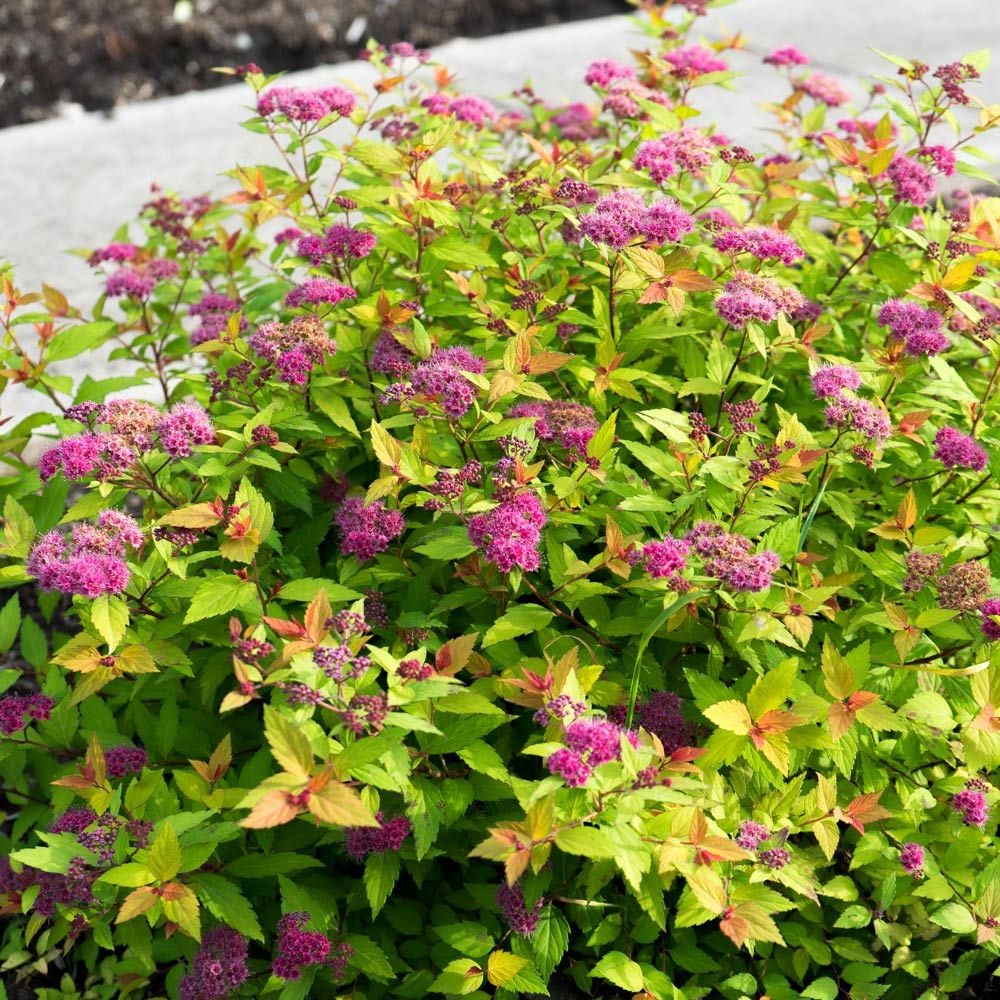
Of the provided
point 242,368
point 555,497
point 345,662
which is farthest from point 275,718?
point 242,368

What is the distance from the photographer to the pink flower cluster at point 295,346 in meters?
1.85

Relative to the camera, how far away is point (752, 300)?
71.1 inches

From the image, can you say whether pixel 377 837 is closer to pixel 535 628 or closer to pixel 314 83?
pixel 535 628

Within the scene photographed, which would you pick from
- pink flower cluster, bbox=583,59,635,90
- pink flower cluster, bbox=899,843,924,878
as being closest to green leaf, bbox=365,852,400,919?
pink flower cluster, bbox=899,843,924,878

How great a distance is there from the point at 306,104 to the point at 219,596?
1113mm

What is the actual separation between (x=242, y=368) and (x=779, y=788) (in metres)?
1.24

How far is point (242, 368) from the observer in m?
1.96

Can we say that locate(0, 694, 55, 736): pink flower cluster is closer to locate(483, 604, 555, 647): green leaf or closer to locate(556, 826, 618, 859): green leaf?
locate(483, 604, 555, 647): green leaf

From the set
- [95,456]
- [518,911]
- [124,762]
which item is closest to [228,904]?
[124,762]

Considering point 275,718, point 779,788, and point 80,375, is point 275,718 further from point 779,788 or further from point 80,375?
point 80,375

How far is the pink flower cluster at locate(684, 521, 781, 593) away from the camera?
156 centimetres

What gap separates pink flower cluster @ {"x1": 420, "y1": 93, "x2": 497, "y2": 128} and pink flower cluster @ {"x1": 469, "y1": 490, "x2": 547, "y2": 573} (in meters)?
1.26

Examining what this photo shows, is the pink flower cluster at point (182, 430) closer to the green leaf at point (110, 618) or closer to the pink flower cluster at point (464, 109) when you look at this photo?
the green leaf at point (110, 618)

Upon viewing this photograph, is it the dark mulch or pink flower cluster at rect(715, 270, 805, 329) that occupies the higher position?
the dark mulch
